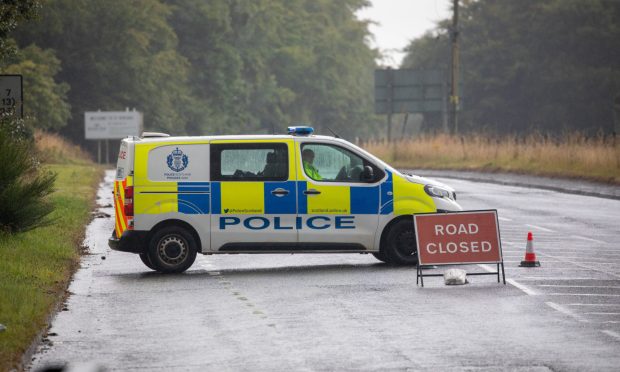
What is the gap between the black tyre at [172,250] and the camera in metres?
16.7

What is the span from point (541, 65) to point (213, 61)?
22.9 meters

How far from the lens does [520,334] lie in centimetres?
1139

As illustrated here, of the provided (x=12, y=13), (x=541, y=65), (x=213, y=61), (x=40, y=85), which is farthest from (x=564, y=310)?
(x=213, y=61)

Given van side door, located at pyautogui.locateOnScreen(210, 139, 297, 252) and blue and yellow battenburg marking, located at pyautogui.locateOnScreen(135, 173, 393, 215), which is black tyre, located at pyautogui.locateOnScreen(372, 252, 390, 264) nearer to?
blue and yellow battenburg marking, located at pyautogui.locateOnScreen(135, 173, 393, 215)

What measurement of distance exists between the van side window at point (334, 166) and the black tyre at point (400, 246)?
0.68 meters

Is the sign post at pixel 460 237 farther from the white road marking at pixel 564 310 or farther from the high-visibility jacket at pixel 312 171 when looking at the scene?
the white road marking at pixel 564 310

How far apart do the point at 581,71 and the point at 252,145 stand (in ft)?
230

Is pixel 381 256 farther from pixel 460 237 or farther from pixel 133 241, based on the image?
pixel 133 241

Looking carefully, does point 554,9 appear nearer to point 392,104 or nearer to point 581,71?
point 581,71

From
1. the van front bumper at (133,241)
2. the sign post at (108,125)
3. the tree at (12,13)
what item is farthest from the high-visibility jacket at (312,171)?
the sign post at (108,125)

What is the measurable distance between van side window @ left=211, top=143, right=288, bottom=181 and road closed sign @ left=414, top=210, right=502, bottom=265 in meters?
2.30

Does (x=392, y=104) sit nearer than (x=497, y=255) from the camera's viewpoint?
No

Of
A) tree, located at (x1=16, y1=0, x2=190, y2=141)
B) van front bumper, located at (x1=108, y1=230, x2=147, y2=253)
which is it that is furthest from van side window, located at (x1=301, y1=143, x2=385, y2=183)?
tree, located at (x1=16, y1=0, x2=190, y2=141)

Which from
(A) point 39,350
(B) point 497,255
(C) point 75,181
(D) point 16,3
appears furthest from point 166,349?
(C) point 75,181
